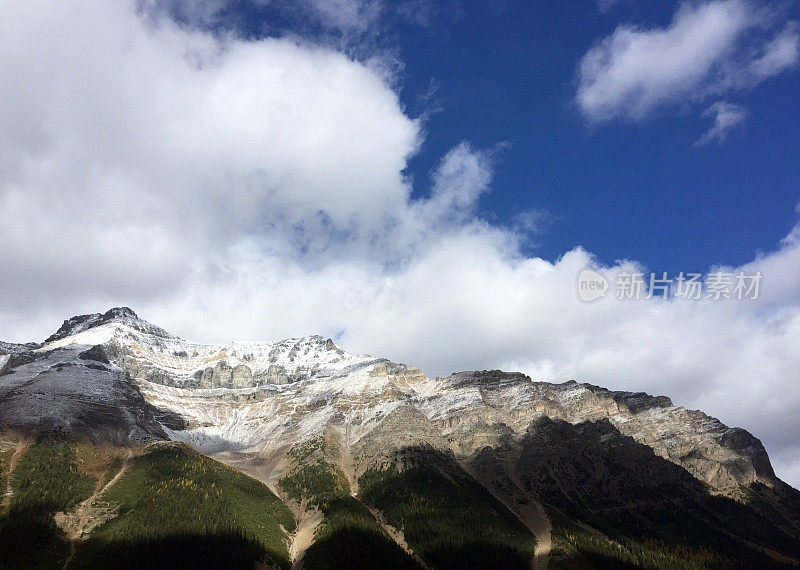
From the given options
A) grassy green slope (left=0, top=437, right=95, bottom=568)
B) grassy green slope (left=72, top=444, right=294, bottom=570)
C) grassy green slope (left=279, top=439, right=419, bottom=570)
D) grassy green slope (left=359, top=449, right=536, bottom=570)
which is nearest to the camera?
grassy green slope (left=0, top=437, right=95, bottom=568)

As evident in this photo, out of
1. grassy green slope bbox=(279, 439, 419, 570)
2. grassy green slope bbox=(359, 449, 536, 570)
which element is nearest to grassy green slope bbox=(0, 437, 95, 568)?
grassy green slope bbox=(279, 439, 419, 570)

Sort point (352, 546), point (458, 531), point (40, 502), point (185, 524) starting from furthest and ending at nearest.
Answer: point (458, 531) → point (352, 546) → point (40, 502) → point (185, 524)

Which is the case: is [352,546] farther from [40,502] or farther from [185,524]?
[40,502]

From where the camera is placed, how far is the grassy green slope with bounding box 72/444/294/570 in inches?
5399

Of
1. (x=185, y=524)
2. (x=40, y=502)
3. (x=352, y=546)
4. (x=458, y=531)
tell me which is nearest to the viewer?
(x=185, y=524)

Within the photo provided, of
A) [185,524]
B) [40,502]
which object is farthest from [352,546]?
[40,502]

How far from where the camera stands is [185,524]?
5945 inches

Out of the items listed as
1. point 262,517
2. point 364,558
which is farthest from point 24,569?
point 364,558

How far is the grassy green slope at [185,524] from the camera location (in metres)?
137

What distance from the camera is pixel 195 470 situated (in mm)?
194625

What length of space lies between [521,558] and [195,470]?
123m

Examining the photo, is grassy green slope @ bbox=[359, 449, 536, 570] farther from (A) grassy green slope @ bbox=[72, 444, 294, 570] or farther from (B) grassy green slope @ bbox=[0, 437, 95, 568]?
(B) grassy green slope @ bbox=[0, 437, 95, 568]

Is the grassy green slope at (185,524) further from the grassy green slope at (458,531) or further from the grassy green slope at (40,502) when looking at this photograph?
the grassy green slope at (458,531)

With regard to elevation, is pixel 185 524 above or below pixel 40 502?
below
